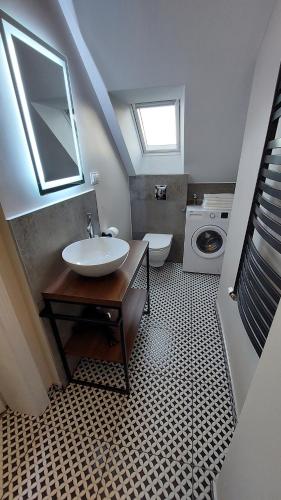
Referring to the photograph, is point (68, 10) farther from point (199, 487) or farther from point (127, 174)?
point (199, 487)

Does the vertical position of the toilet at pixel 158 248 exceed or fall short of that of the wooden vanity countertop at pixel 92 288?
it falls short

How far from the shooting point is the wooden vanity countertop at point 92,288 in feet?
3.49

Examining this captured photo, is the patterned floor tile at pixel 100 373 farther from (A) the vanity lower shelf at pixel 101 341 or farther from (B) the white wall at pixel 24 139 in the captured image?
(B) the white wall at pixel 24 139

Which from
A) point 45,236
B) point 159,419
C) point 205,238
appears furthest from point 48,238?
point 205,238

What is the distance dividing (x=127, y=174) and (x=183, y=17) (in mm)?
1555

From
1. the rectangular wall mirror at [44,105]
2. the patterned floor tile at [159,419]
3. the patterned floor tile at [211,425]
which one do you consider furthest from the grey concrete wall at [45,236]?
the patterned floor tile at [211,425]

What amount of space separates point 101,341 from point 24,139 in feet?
4.32

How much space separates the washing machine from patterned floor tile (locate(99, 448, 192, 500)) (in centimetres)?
191

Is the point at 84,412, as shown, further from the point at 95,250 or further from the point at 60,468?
the point at 95,250

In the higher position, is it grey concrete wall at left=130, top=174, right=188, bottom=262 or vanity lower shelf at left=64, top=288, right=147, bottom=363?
grey concrete wall at left=130, top=174, right=188, bottom=262

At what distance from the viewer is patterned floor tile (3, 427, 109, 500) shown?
990mm

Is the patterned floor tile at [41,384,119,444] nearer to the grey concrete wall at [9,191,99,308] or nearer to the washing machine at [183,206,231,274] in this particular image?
the grey concrete wall at [9,191,99,308]

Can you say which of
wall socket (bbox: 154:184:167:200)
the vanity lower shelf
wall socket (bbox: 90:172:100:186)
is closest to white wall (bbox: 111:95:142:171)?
wall socket (bbox: 154:184:167:200)

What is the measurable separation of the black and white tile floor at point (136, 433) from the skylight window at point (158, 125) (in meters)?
2.34
